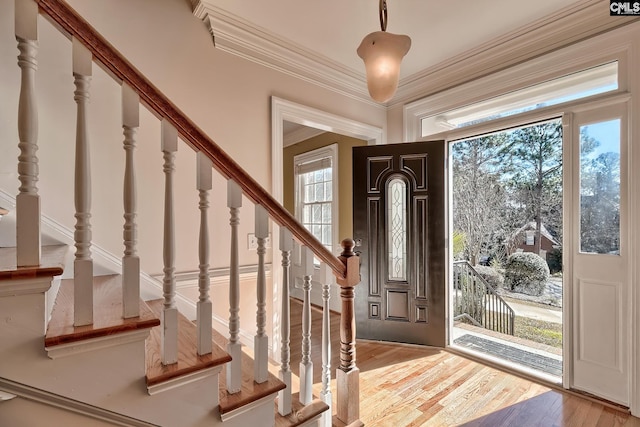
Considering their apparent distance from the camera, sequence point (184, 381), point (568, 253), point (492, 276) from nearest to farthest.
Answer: point (184, 381) < point (568, 253) < point (492, 276)

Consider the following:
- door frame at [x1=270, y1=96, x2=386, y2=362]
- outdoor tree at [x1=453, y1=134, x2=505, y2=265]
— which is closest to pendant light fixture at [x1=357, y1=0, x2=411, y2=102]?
door frame at [x1=270, y1=96, x2=386, y2=362]

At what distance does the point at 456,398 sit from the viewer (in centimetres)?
201

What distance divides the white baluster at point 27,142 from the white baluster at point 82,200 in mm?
86

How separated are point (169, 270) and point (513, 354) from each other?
11.2ft

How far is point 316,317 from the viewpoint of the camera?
3.67 metres

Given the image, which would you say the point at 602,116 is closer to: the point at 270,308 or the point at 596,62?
the point at 596,62

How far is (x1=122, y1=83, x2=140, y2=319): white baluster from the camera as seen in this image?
34.4 inches

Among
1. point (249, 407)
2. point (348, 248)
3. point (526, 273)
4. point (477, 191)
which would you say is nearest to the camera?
point (249, 407)

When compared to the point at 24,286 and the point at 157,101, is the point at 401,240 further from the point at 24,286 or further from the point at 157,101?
the point at 24,286

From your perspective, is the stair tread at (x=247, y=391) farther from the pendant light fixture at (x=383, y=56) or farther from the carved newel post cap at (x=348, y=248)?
the pendant light fixture at (x=383, y=56)

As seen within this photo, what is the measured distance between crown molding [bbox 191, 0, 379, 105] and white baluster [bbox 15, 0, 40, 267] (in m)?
1.51

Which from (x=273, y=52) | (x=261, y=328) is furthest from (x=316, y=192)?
(x=261, y=328)

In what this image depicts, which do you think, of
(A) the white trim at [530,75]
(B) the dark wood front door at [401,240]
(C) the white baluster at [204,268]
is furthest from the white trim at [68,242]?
(A) the white trim at [530,75]

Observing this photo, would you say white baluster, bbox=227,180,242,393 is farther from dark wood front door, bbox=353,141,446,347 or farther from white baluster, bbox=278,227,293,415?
dark wood front door, bbox=353,141,446,347
